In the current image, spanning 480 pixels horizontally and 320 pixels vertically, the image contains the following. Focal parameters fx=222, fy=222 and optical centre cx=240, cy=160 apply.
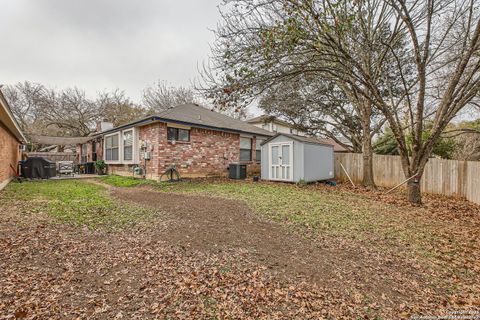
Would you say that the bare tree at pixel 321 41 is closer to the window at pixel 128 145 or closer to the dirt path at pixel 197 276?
Answer: the dirt path at pixel 197 276

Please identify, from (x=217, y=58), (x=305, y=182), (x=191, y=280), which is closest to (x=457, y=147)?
(x=305, y=182)

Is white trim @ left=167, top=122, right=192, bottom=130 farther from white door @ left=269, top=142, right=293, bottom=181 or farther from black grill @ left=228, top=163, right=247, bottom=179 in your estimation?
white door @ left=269, top=142, right=293, bottom=181

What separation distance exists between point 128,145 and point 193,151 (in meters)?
3.60

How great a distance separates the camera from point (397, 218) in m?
Result: 4.98

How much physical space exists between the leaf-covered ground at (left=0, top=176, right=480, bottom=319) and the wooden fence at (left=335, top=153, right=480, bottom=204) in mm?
3730

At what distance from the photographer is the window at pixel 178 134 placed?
32.7 feet

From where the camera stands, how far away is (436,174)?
353 inches

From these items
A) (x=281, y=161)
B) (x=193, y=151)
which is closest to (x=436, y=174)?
(x=281, y=161)

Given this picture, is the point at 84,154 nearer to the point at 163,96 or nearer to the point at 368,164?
the point at 163,96

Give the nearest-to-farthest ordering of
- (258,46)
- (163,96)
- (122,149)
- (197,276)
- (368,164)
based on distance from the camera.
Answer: (197,276) < (258,46) < (368,164) < (122,149) < (163,96)

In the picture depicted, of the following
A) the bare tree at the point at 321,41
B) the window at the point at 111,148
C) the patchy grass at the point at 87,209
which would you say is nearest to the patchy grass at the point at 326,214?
the bare tree at the point at 321,41

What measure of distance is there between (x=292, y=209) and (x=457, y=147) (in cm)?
1222

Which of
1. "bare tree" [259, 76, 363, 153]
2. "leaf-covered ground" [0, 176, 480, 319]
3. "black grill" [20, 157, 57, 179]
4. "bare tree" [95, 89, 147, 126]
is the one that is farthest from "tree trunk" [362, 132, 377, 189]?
"bare tree" [95, 89, 147, 126]

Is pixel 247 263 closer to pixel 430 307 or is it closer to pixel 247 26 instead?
→ pixel 430 307
